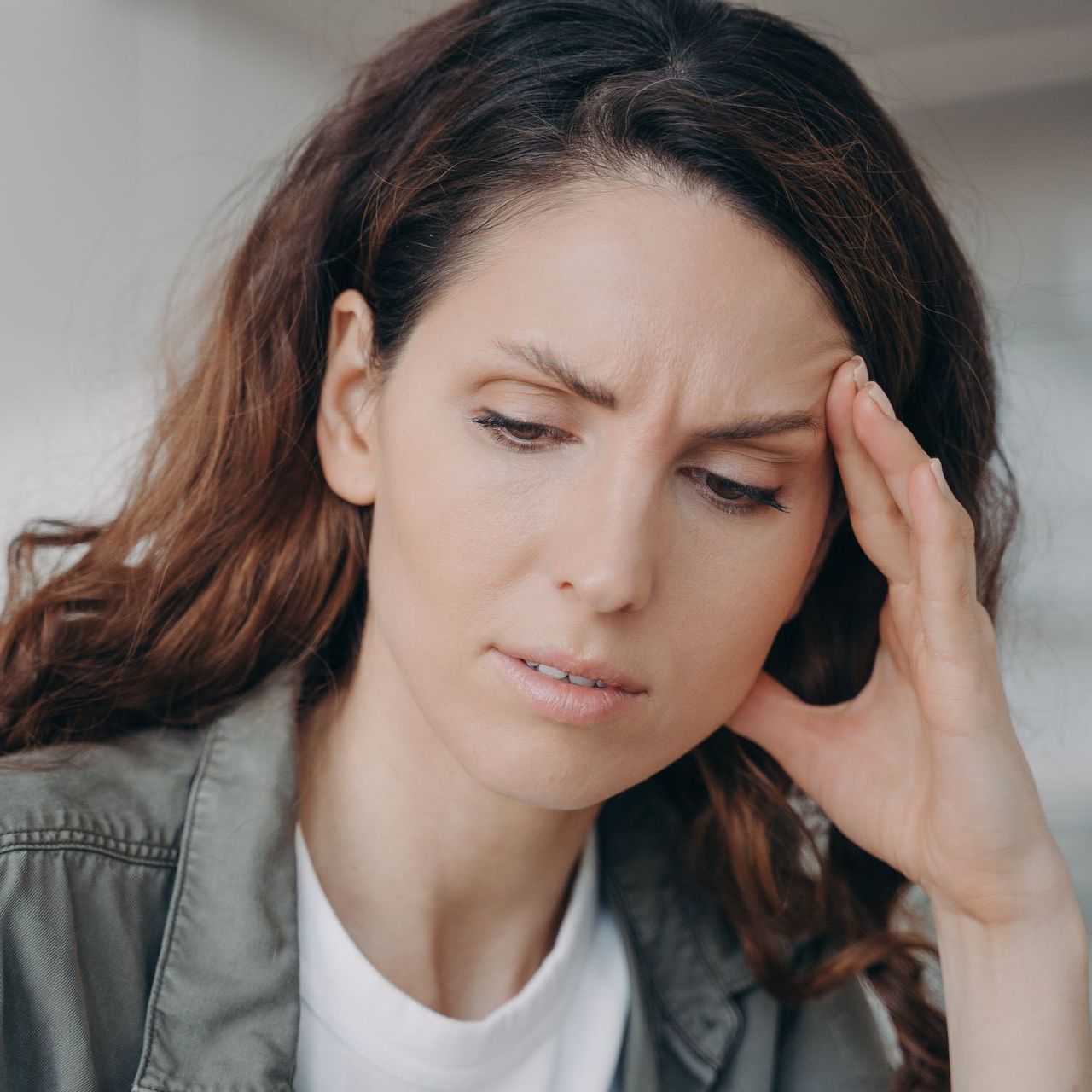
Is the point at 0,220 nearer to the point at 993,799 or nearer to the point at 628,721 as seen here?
the point at 628,721

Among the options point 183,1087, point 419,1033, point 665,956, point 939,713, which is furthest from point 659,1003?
point 183,1087

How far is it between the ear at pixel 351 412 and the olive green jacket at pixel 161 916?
287 millimetres

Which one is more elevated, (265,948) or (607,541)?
(607,541)

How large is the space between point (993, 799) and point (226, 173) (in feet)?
5.47

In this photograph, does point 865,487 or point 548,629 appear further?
point 865,487

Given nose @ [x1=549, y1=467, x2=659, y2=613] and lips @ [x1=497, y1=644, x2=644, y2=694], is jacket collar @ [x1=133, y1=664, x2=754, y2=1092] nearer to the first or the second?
lips @ [x1=497, y1=644, x2=644, y2=694]

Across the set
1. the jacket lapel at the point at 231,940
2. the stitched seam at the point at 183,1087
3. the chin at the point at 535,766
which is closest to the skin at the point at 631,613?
Answer: the chin at the point at 535,766

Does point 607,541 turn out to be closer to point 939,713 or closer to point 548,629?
point 548,629

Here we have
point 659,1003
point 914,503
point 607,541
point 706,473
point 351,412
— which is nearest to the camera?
point 607,541

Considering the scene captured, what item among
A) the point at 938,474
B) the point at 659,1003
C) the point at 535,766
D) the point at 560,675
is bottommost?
the point at 659,1003

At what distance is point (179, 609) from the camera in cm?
169

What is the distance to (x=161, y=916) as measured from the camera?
148 cm

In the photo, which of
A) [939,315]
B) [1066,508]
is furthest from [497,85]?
[1066,508]

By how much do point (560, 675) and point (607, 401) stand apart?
11.3 inches
